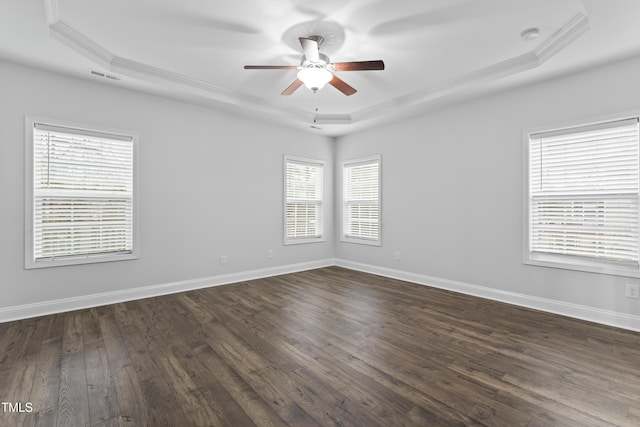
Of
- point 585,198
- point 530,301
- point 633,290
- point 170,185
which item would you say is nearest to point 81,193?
point 170,185

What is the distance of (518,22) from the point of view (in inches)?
104

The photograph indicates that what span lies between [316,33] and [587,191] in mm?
3285

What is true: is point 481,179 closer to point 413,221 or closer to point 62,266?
point 413,221

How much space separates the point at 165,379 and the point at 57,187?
271 centimetres

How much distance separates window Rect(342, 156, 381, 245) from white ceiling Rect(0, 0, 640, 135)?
6.03 feet

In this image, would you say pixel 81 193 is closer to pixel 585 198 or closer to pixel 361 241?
pixel 361 241

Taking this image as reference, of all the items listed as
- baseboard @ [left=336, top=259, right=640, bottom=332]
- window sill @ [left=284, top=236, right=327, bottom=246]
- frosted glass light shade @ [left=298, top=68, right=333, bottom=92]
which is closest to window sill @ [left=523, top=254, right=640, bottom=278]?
baseboard @ [left=336, top=259, right=640, bottom=332]

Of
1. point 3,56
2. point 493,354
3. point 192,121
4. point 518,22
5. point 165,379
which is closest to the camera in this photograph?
point 165,379

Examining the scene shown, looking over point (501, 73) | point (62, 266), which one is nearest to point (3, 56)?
point (62, 266)

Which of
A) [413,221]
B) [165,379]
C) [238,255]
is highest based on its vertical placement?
[413,221]

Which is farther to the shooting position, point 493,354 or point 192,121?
point 192,121

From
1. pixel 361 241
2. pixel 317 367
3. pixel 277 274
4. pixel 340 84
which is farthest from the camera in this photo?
pixel 361 241

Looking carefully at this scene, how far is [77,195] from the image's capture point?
3.54 m

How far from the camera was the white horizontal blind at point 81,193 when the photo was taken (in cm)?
336
